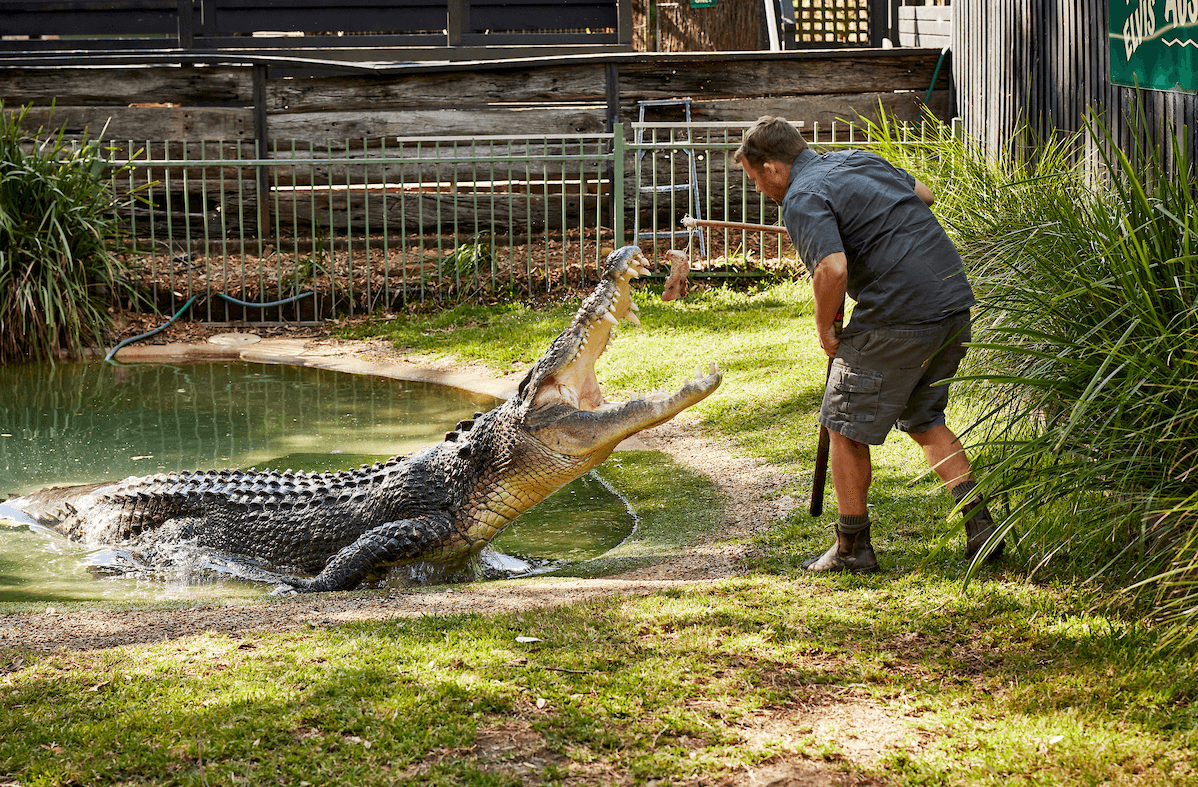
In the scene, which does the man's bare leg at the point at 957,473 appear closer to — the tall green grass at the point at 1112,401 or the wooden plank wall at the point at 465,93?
the tall green grass at the point at 1112,401

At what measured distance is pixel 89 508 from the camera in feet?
19.7

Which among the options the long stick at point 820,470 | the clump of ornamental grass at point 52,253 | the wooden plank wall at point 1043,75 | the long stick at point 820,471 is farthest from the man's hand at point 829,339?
the clump of ornamental grass at point 52,253

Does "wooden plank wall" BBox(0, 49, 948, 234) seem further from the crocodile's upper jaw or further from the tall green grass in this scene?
the tall green grass

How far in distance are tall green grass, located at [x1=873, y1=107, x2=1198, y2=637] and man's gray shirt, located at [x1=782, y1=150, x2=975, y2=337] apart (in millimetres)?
318

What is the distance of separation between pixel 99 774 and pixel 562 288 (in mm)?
9133

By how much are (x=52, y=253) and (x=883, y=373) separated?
8780 mm

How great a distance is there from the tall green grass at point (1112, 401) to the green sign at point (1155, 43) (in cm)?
135

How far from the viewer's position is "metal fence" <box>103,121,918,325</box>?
11.4 metres

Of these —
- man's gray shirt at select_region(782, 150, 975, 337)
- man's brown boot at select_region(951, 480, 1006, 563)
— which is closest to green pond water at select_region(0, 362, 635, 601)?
man's brown boot at select_region(951, 480, 1006, 563)

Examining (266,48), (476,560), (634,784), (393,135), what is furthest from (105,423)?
(266,48)

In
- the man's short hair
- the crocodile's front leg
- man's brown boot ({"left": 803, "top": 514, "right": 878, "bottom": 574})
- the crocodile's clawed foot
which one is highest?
the man's short hair

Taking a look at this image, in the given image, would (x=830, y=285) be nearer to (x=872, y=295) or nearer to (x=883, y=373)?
(x=872, y=295)

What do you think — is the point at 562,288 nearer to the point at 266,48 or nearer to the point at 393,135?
the point at 393,135

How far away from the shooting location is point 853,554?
4.32 meters
